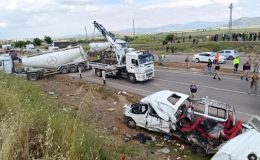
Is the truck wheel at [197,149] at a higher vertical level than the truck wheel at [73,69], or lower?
higher

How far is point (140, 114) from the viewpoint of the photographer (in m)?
15.2

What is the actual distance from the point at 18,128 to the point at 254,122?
32.7ft

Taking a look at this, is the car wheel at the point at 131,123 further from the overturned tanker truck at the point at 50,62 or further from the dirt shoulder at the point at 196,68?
the overturned tanker truck at the point at 50,62

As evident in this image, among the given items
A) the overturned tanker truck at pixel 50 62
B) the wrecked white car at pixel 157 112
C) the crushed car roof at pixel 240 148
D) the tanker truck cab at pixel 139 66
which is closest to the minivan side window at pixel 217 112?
the wrecked white car at pixel 157 112

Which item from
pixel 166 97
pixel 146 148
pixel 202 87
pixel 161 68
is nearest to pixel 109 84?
pixel 202 87

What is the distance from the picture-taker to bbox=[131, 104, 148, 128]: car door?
15.0 meters

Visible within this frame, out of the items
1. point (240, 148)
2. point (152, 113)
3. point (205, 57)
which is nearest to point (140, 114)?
point (152, 113)

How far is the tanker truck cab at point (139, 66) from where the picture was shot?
90.4ft

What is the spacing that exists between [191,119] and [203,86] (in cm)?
1189

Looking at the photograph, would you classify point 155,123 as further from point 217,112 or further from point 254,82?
point 254,82

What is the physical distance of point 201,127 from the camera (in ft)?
42.7

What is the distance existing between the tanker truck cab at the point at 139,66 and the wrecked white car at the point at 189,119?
1195 cm

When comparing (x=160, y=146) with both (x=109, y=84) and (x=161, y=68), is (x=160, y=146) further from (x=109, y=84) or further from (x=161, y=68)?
(x=161, y=68)

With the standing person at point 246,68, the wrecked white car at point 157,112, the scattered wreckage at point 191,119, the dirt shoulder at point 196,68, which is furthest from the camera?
the dirt shoulder at point 196,68
